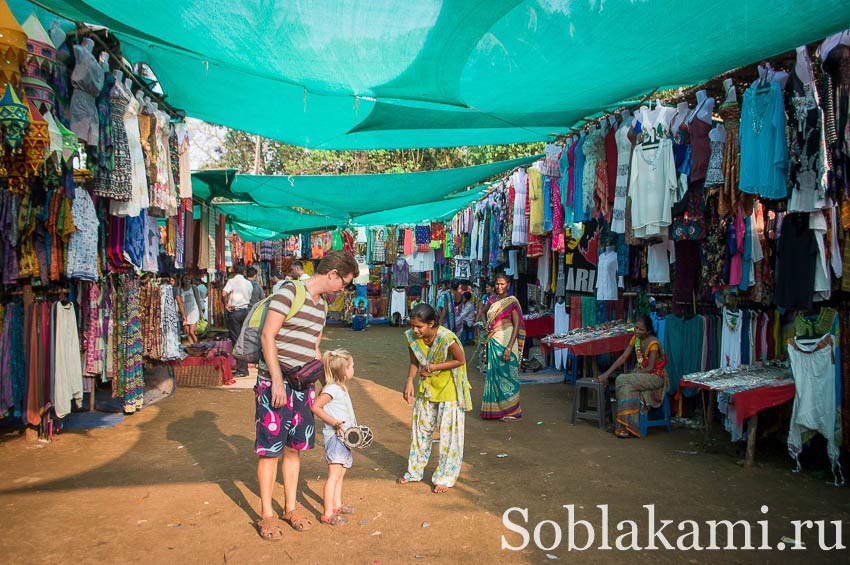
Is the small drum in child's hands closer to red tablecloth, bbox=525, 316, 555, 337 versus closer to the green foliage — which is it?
red tablecloth, bbox=525, 316, 555, 337

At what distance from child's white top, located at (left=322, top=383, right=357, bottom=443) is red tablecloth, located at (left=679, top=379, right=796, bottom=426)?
3009 millimetres

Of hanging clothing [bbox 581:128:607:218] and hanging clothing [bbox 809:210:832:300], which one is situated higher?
hanging clothing [bbox 581:128:607:218]

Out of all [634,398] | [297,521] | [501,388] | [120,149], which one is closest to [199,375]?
[120,149]

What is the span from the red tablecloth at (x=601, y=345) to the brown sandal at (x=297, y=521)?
162 inches

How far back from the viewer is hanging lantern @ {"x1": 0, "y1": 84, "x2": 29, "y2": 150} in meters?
2.95

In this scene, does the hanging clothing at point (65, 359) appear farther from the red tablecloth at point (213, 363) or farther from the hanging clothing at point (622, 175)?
the hanging clothing at point (622, 175)

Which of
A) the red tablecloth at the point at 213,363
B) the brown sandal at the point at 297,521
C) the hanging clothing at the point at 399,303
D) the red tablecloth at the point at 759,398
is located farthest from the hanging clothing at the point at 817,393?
the hanging clothing at the point at 399,303

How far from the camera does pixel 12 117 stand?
2.96m

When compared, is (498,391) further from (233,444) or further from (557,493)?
(233,444)

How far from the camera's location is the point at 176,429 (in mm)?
6020

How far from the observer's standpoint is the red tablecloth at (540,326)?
9.90 meters

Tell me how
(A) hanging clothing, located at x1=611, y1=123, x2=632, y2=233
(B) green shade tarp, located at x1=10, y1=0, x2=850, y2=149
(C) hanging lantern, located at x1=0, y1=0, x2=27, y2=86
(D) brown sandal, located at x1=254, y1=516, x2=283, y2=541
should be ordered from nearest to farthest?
(C) hanging lantern, located at x1=0, y1=0, x2=27, y2=86 < (D) brown sandal, located at x1=254, y1=516, x2=283, y2=541 < (B) green shade tarp, located at x1=10, y1=0, x2=850, y2=149 < (A) hanging clothing, located at x1=611, y1=123, x2=632, y2=233

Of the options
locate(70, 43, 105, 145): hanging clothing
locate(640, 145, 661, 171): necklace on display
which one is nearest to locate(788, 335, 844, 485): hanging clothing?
locate(640, 145, 661, 171): necklace on display

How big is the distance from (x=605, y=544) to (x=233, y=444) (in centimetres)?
352
